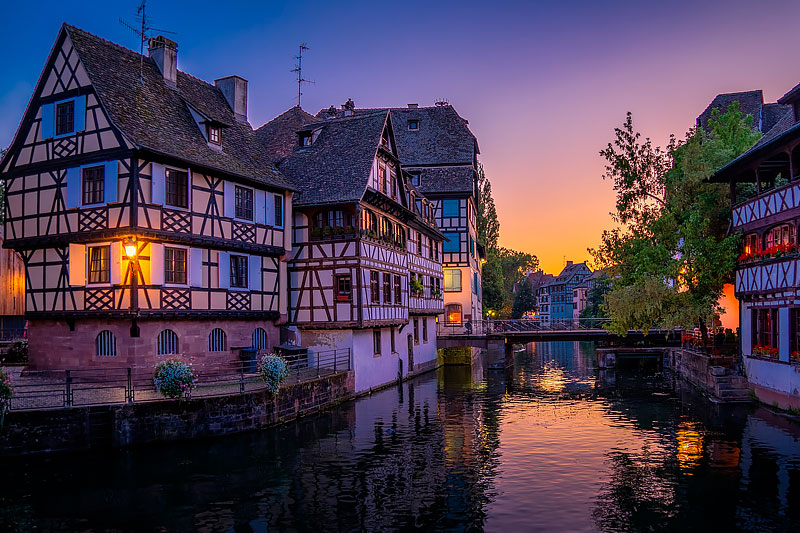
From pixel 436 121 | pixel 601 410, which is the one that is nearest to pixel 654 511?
pixel 601 410

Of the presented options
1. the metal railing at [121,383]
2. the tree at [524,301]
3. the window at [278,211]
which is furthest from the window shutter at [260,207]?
the tree at [524,301]

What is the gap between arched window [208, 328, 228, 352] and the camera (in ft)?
87.5

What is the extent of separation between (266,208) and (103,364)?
9745 millimetres

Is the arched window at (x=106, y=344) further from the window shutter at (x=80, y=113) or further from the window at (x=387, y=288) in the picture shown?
the window at (x=387, y=288)

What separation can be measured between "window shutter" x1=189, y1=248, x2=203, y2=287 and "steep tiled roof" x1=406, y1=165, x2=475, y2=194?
31.9 meters

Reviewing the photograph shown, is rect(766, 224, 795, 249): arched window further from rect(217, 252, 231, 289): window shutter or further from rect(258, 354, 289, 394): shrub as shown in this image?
rect(217, 252, 231, 289): window shutter

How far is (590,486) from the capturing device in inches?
643

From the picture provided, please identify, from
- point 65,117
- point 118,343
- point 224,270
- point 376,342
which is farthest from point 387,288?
point 65,117

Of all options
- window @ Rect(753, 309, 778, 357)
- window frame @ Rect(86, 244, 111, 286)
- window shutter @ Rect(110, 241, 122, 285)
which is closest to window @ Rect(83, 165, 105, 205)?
window frame @ Rect(86, 244, 111, 286)

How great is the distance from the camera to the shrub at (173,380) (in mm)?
20328

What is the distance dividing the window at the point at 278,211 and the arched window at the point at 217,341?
239 inches

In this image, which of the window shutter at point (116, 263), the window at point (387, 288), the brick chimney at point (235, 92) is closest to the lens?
the window shutter at point (116, 263)

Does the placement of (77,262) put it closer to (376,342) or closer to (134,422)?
(134,422)

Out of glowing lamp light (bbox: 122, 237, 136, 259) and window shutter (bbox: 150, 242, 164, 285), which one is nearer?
glowing lamp light (bbox: 122, 237, 136, 259)
